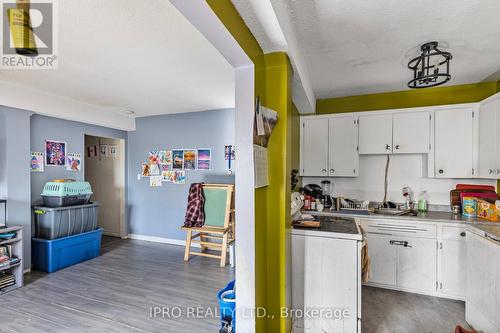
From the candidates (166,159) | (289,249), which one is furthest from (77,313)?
(166,159)

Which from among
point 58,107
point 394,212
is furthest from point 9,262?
point 394,212

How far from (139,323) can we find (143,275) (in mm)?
1036

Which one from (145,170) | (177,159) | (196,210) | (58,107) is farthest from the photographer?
(145,170)

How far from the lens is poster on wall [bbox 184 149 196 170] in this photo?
14.0ft

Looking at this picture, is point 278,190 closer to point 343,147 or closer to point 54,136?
point 343,147

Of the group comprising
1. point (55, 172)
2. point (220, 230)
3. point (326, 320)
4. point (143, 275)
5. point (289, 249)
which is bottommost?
point (143, 275)

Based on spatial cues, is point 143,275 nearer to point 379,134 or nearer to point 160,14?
point 160,14

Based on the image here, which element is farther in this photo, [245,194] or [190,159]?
[190,159]

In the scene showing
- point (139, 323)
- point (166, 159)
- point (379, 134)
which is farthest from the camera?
point (166, 159)

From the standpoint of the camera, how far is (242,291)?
5.18 feet

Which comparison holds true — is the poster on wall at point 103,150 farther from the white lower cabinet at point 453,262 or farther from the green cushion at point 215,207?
the white lower cabinet at point 453,262

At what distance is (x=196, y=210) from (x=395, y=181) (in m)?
2.93

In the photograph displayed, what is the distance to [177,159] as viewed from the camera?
14.4 ft

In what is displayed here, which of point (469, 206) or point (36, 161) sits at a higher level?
point (36, 161)
